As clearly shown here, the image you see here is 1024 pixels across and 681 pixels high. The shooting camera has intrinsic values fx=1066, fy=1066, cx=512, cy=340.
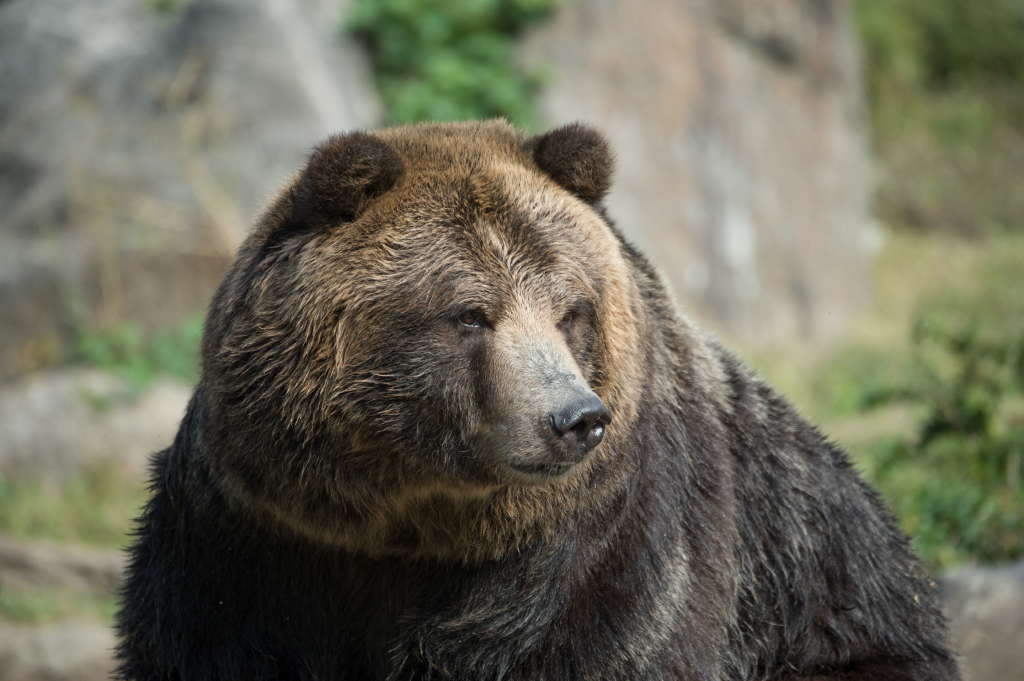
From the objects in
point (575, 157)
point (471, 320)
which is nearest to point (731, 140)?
point (575, 157)

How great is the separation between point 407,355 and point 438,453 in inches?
14.7

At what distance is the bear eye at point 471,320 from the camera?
3883 millimetres

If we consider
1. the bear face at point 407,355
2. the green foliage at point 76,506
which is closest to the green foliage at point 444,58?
the green foliage at point 76,506

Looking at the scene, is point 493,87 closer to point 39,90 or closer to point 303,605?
point 39,90

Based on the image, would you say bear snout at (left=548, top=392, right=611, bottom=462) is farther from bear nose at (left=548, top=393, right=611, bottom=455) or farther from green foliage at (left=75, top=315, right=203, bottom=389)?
green foliage at (left=75, top=315, right=203, bottom=389)

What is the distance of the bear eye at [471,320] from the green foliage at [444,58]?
9.20 m

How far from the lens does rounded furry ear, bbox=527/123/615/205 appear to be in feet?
13.9

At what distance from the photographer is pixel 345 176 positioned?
151 inches

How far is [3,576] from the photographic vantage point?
8.20m

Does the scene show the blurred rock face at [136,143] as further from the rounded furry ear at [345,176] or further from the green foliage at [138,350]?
the rounded furry ear at [345,176]

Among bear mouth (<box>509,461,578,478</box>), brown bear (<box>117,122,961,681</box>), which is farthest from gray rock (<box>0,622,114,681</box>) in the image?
bear mouth (<box>509,461,578,478</box>)

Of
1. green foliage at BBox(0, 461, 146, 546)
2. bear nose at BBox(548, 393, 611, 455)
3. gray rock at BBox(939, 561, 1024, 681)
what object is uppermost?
bear nose at BBox(548, 393, 611, 455)

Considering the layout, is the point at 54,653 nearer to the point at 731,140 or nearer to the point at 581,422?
the point at 581,422

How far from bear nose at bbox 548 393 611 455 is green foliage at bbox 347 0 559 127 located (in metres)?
9.65
